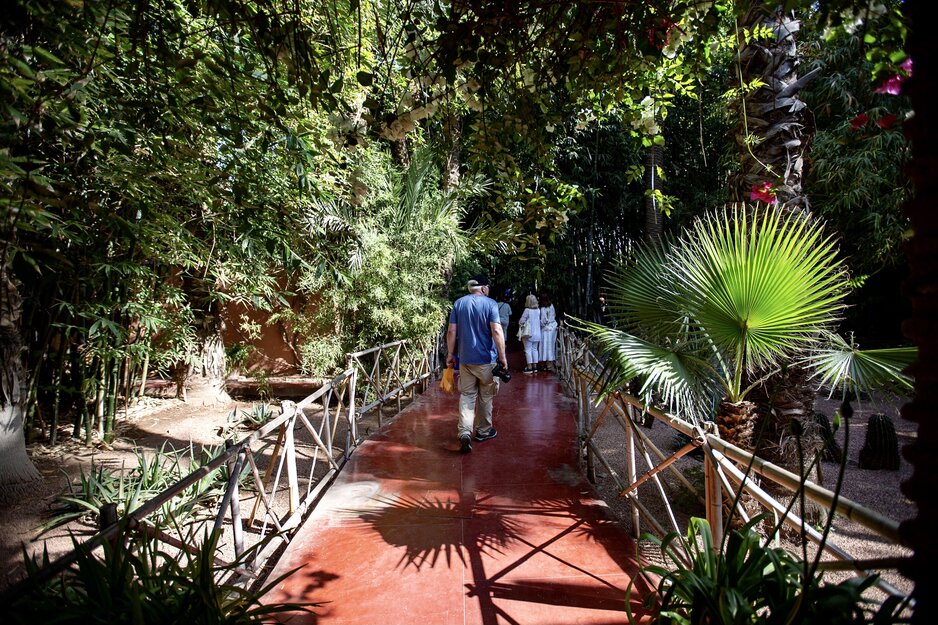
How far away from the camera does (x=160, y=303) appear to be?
6211 mm

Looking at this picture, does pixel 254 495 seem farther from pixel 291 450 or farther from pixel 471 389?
pixel 471 389

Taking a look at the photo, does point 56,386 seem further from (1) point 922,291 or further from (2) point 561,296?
(2) point 561,296

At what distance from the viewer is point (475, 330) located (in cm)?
486

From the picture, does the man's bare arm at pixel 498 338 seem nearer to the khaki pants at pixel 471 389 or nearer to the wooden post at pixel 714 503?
the khaki pants at pixel 471 389

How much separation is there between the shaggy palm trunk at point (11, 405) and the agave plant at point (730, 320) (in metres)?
4.80

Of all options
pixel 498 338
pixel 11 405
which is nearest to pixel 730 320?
pixel 498 338

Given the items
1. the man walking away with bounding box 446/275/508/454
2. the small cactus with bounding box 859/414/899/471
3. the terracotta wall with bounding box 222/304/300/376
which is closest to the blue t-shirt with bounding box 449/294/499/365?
the man walking away with bounding box 446/275/508/454

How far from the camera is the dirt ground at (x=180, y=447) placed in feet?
12.3

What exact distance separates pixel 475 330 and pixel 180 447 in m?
4.31

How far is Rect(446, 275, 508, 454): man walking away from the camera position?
4.87m

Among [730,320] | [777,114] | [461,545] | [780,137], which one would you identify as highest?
[777,114]

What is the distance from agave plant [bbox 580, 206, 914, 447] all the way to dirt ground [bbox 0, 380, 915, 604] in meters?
0.53

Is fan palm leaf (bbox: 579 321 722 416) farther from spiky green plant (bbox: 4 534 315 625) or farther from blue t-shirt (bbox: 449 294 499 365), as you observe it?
spiky green plant (bbox: 4 534 315 625)

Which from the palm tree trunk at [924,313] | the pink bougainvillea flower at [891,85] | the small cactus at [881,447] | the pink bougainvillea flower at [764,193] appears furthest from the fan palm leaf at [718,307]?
the small cactus at [881,447]
